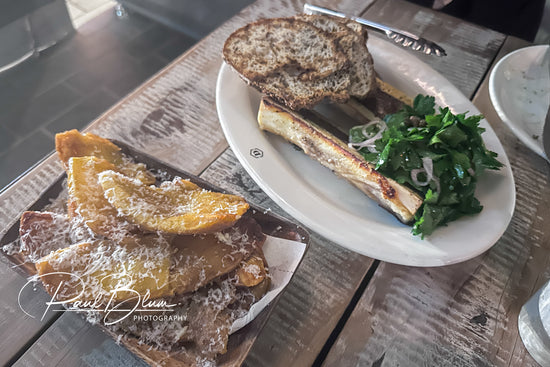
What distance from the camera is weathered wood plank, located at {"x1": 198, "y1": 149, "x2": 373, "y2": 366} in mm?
795

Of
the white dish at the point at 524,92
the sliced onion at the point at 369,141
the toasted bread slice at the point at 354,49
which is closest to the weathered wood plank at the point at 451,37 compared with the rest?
the white dish at the point at 524,92

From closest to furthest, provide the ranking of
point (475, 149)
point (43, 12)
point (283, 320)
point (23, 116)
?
point (283, 320)
point (475, 149)
point (23, 116)
point (43, 12)

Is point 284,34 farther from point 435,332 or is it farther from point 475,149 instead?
point 435,332

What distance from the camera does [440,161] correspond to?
3.21ft

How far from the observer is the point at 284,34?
4.07 ft

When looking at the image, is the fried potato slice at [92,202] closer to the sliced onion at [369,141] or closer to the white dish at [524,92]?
the sliced onion at [369,141]

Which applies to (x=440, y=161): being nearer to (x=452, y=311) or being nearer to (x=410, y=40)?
(x=452, y=311)

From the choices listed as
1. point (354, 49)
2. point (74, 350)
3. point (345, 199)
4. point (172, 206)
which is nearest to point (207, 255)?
point (172, 206)

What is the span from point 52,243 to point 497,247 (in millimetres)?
1035

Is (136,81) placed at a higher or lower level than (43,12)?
lower

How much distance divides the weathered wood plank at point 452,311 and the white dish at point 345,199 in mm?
96

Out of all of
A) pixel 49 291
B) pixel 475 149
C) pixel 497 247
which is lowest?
pixel 497 247

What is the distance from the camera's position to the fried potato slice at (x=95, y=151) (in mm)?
811

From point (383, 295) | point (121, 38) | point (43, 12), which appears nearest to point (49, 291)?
point (383, 295)
